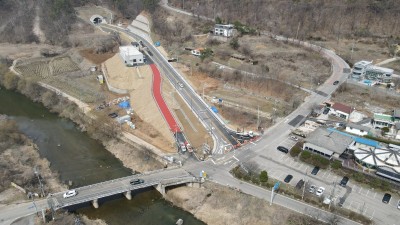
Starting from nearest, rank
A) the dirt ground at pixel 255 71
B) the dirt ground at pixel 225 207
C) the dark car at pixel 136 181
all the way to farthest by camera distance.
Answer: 1. the dirt ground at pixel 225 207
2. the dark car at pixel 136 181
3. the dirt ground at pixel 255 71

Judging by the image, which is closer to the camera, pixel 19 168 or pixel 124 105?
pixel 19 168

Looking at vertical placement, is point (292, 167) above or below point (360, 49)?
below

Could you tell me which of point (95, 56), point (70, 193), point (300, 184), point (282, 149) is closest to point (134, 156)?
point (70, 193)

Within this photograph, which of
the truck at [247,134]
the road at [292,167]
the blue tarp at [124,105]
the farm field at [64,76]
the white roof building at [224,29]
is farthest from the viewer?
the white roof building at [224,29]

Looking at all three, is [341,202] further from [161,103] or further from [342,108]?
[161,103]

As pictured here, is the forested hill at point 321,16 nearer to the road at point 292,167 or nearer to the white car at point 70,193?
the road at point 292,167

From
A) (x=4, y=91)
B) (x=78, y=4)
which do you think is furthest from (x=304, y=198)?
(x=78, y=4)

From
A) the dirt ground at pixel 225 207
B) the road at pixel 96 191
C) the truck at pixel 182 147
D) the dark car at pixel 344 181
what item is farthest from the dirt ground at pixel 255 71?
the dark car at pixel 344 181
